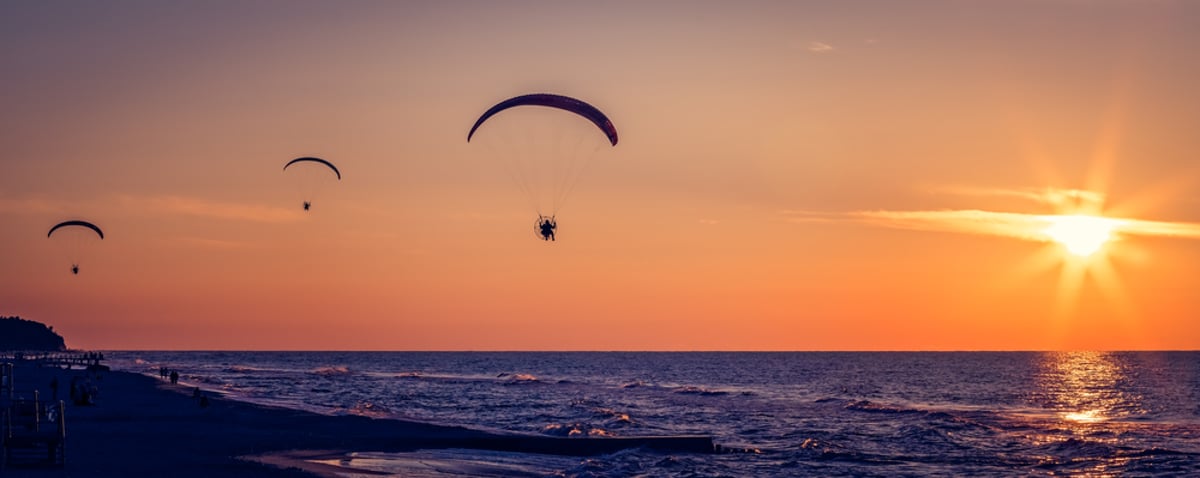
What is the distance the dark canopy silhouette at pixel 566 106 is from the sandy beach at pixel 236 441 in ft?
32.1

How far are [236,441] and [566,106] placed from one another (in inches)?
565

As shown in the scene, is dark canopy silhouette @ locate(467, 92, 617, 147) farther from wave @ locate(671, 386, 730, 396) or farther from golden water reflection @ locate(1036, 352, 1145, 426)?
wave @ locate(671, 386, 730, 396)

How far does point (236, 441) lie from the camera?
109ft

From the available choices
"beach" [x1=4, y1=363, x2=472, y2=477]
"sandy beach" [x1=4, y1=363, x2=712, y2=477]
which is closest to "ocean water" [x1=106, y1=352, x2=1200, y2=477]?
"sandy beach" [x1=4, y1=363, x2=712, y2=477]

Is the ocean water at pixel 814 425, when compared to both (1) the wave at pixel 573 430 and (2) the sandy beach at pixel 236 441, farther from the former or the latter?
(2) the sandy beach at pixel 236 441

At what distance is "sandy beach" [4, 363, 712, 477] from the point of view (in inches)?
1036

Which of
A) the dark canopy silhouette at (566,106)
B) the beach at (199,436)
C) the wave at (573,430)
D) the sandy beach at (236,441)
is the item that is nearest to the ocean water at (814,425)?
the wave at (573,430)

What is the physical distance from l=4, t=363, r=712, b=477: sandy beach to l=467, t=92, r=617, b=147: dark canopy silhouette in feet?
32.1

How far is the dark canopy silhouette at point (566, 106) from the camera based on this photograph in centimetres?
3666

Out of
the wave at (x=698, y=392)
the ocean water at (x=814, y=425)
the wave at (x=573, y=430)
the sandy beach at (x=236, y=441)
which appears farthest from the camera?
the wave at (x=698, y=392)

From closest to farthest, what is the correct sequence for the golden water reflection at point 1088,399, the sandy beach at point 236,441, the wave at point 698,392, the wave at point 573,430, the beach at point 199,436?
the beach at point 199,436 → the sandy beach at point 236,441 → the wave at point 573,430 → the golden water reflection at point 1088,399 → the wave at point 698,392

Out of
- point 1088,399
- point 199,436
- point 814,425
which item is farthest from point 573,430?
point 1088,399

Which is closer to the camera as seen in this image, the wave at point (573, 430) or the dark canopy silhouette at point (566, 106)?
the dark canopy silhouette at point (566, 106)

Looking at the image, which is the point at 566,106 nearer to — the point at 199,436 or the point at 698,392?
the point at 199,436
